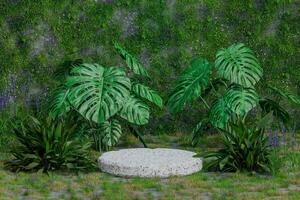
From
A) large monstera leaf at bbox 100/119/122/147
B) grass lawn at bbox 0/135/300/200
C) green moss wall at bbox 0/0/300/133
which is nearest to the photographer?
grass lawn at bbox 0/135/300/200

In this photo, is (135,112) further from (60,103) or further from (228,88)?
A: (228,88)

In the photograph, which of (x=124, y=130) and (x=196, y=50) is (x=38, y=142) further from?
(x=196, y=50)

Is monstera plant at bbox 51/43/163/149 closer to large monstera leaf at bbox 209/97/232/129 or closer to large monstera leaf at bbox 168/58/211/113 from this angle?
large monstera leaf at bbox 168/58/211/113

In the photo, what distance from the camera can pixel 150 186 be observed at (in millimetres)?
7457

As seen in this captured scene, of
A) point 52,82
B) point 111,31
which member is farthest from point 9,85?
point 111,31

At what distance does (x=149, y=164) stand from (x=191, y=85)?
4.75ft

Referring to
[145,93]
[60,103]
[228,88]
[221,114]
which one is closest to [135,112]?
[145,93]

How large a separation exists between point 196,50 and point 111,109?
8.33 ft

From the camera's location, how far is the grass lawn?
23.0 ft

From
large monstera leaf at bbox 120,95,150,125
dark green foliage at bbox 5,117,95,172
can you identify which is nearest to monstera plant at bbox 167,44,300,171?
large monstera leaf at bbox 120,95,150,125

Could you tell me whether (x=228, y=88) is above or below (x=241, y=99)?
above

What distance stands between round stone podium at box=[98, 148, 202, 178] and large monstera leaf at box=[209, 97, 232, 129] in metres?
0.62

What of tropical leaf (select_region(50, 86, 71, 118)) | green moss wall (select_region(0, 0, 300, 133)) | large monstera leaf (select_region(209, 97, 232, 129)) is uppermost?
green moss wall (select_region(0, 0, 300, 133))

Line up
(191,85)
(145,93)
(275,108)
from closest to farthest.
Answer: (191,85)
(145,93)
(275,108)
